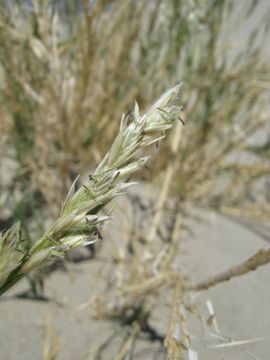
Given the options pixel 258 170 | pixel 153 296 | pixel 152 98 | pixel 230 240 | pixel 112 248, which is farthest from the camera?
pixel 258 170

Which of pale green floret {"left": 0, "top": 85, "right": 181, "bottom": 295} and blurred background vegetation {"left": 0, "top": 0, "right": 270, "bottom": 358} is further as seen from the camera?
blurred background vegetation {"left": 0, "top": 0, "right": 270, "bottom": 358}

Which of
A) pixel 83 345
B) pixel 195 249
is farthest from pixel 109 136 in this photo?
pixel 83 345

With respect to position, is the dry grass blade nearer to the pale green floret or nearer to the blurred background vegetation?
the pale green floret

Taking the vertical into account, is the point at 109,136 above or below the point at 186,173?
above

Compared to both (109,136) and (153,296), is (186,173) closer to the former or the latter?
(109,136)

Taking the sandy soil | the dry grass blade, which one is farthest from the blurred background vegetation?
the dry grass blade

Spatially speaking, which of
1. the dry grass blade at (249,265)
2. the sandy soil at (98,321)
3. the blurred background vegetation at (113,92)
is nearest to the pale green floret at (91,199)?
the dry grass blade at (249,265)

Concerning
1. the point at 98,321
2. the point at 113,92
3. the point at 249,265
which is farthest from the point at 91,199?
the point at 113,92

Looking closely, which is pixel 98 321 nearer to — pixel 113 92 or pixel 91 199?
pixel 91 199
